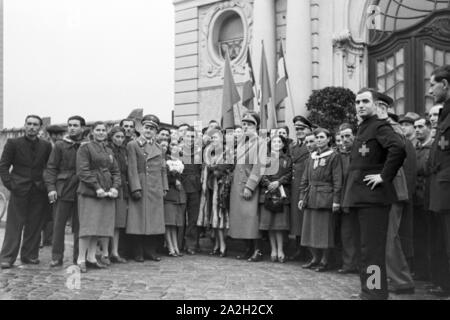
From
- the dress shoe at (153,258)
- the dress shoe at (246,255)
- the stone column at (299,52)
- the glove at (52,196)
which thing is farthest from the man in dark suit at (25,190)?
the stone column at (299,52)

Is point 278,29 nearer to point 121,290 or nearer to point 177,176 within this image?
point 177,176

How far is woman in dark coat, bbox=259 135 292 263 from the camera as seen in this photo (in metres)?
8.16

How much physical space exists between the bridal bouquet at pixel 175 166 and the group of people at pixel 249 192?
0.02 meters

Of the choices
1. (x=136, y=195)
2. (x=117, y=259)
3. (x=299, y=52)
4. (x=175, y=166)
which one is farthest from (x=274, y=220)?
(x=299, y=52)

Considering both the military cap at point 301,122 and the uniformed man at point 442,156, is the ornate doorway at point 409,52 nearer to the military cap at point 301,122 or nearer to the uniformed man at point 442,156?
the military cap at point 301,122

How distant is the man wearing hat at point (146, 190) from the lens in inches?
314

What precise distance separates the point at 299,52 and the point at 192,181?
5764 millimetres

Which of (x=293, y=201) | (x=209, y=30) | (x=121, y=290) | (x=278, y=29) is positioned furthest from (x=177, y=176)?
(x=209, y=30)

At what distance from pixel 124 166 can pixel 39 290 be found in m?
2.55

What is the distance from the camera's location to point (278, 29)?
14.2m

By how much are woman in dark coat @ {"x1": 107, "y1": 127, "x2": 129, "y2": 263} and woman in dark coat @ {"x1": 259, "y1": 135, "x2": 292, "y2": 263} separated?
209 cm

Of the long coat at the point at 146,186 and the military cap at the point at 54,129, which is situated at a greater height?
the military cap at the point at 54,129

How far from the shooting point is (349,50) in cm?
1311

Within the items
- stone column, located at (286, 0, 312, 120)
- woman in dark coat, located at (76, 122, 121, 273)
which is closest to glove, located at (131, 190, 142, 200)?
woman in dark coat, located at (76, 122, 121, 273)
